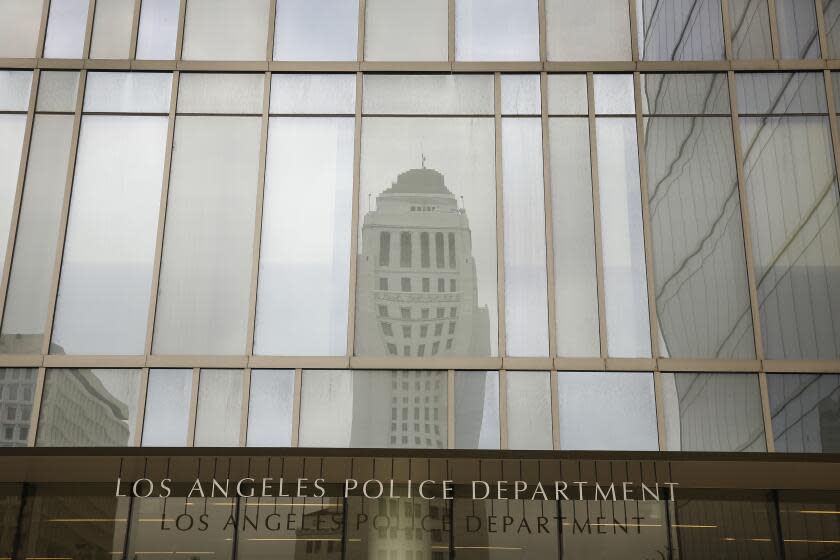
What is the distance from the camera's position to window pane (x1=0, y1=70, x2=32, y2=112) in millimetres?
17234

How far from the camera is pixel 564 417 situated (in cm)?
1563

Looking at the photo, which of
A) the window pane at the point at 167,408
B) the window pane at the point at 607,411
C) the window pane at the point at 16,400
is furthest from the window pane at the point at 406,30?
the window pane at the point at 16,400

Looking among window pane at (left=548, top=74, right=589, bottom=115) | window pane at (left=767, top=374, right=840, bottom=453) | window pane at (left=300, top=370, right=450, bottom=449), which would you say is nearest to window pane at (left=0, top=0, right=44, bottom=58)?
window pane at (left=300, top=370, right=450, bottom=449)

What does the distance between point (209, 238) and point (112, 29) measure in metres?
4.39

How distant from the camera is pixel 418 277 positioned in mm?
16344

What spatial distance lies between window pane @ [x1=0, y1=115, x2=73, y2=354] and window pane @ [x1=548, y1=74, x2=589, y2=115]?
27.4 feet

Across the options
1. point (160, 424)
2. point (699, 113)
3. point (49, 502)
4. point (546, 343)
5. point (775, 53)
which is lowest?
point (49, 502)

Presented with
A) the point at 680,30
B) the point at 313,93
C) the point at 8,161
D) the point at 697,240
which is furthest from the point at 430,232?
the point at 8,161

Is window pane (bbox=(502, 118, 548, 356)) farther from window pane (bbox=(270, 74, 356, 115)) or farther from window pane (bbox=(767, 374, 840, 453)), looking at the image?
window pane (bbox=(767, 374, 840, 453))

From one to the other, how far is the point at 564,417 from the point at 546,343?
1.22 meters

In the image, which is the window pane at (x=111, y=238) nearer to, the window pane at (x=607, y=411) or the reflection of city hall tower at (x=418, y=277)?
the reflection of city hall tower at (x=418, y=277)

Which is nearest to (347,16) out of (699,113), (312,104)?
(312,104)

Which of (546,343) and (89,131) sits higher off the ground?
(89,131)

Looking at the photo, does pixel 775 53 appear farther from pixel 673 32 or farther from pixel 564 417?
pixel 564 417
